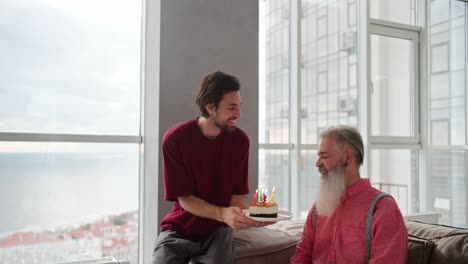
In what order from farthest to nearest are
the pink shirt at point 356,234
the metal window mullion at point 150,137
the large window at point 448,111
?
the large window at point 448,111, the metal window mullion at point 150,137, the pink shirt at point 356,234

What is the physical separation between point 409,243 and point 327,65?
2.81 metres

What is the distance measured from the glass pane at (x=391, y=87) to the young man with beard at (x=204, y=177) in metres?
2.87

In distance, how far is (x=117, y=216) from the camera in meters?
3.46

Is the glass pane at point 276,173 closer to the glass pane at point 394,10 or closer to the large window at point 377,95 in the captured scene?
the large window at point 377,95

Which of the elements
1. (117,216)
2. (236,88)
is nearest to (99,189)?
(117,216)

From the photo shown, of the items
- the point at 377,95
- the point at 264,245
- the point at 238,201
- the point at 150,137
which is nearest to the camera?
the point at 238,201

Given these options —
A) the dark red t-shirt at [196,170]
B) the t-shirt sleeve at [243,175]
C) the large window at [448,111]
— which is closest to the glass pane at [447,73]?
the large window at [448,111]

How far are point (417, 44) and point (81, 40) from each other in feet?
12.2

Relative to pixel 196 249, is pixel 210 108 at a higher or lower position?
higher

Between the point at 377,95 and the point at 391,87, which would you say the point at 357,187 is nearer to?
the point at 377,95

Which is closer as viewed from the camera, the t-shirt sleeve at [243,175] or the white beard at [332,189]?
the white beard at [332,189]

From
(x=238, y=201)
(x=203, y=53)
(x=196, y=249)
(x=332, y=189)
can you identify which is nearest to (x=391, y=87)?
(x=203, y=53)

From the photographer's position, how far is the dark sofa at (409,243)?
6.56 feet

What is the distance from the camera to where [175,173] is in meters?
2.34
